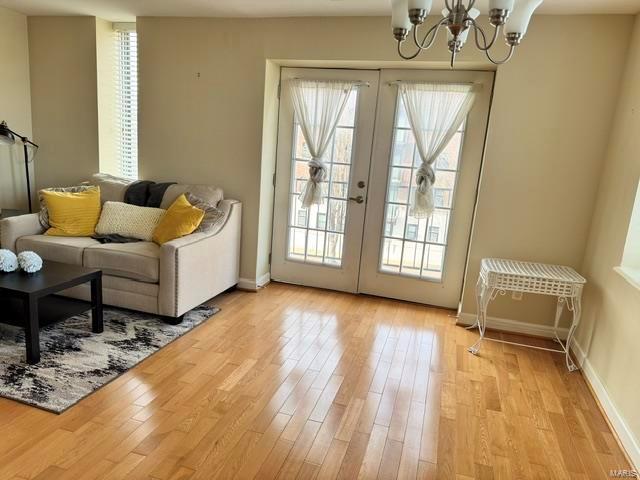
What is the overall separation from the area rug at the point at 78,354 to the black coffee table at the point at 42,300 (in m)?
0.12

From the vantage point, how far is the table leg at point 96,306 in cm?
297

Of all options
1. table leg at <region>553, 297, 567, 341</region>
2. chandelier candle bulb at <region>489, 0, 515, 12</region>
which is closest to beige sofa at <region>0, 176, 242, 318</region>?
chandelier candle bulb at <region>489, 0, 515, 12</region>

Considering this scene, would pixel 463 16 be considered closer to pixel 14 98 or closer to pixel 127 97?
pixel 127 97

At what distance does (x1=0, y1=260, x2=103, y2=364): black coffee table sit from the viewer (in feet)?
8.25

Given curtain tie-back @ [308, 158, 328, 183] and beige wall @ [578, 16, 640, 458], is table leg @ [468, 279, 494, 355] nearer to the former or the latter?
beige wall @ [578, 16, 640, 458]

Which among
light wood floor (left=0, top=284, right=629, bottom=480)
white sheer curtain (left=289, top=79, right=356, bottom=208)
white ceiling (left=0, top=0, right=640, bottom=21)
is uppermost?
white ceiling (left=0, top=0, right=640, bottom=21)

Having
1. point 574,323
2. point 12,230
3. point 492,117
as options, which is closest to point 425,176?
point 492,117

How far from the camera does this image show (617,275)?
270cm

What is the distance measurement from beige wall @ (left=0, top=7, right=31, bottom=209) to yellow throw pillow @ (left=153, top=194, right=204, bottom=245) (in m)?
1.92

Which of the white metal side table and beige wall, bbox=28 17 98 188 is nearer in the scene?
the white metal side table

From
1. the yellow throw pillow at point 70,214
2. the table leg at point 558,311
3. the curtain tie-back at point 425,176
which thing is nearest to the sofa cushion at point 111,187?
the yellow throw pillow at point 70,214

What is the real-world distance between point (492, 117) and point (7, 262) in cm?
342

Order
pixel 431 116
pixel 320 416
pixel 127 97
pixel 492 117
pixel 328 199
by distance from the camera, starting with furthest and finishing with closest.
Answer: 1. pixel 127 97
2. pixel 328 199
3. pixel 431 116
4. pixel 492 117
5. pixel 320 416

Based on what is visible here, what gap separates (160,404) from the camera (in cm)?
231
